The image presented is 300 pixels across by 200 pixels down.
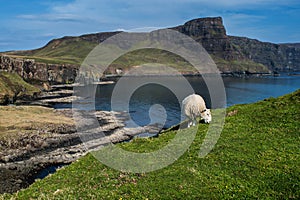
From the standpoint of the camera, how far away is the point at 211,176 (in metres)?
18.3

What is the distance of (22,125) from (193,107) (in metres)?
60.0

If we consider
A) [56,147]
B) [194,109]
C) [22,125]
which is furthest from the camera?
[22,125]

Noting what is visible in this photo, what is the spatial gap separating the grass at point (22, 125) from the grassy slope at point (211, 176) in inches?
1906

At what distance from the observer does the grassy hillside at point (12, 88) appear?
145 meters

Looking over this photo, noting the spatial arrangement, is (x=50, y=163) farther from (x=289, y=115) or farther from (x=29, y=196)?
(x=289, y=115)

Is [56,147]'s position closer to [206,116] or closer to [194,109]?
[194,109]

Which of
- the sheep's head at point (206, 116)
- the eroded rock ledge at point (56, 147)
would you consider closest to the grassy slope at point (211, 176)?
the sheep's head at point (206, 116)

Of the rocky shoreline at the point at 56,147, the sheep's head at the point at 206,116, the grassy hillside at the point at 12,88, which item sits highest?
the sheep's head at the point at 206,116

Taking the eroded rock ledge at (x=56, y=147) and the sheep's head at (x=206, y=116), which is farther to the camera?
the eroded rock ledge at (x=56, y=147)

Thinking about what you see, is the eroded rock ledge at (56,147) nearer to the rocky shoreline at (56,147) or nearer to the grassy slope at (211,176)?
the rocky shoreline at (56,147)

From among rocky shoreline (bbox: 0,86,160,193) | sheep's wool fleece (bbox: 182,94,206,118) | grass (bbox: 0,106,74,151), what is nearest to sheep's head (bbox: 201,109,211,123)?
sheep's wool fleece (bbox: 182,94,206,118)

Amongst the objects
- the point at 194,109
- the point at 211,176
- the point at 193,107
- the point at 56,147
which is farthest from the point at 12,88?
the point at 211,176

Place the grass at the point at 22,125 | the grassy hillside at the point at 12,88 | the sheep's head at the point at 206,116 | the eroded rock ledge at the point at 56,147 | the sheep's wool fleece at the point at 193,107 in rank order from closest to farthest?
the sheep's head at the point at 206,116 → the sheep's wool fleece at the point at 193,107 → the eroded rock ledge at the point at 56,147 → the grass at the point at 22,125 → the grassy hillside at the point at 12,88

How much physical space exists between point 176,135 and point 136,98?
131776 millimetres
